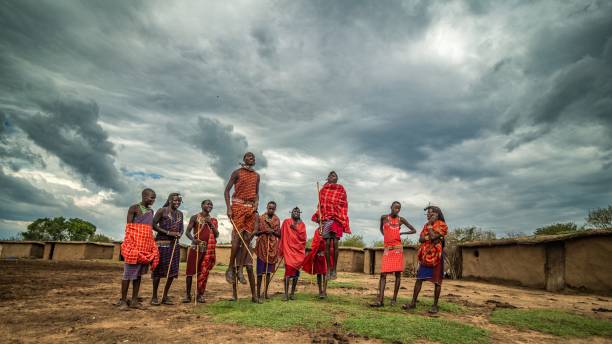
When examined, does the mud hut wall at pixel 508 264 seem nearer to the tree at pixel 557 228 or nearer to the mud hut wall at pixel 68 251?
the tree at pixel 557 228

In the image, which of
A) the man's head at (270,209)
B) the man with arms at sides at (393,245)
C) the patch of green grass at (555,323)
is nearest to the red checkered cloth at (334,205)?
the man with arms at sides at (393,245)

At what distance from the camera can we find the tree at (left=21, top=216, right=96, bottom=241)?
125 feet

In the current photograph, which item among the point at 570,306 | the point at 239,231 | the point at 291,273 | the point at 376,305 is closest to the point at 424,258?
the point at 376,305

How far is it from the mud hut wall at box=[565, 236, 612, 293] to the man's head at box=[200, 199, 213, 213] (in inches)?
442

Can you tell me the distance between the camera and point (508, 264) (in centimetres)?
1347

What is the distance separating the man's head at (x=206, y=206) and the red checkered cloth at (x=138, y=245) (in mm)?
1498

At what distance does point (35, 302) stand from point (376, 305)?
6440 mm

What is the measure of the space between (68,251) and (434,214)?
28.4 metres

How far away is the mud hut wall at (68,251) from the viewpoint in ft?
84.1

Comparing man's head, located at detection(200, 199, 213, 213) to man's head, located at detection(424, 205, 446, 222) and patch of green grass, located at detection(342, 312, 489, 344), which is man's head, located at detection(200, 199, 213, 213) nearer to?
patch of green grass, located at detection(342, 312, 489, 344)

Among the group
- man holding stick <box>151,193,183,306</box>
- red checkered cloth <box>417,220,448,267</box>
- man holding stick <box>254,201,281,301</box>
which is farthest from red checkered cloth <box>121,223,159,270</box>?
red checkered cloth <box>417,220,448,267</box>

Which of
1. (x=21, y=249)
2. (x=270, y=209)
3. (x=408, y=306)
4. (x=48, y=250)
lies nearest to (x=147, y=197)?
(x=270, y=209)

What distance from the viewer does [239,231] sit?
661 cm

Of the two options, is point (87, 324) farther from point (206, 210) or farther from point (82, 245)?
point (82, 245)
